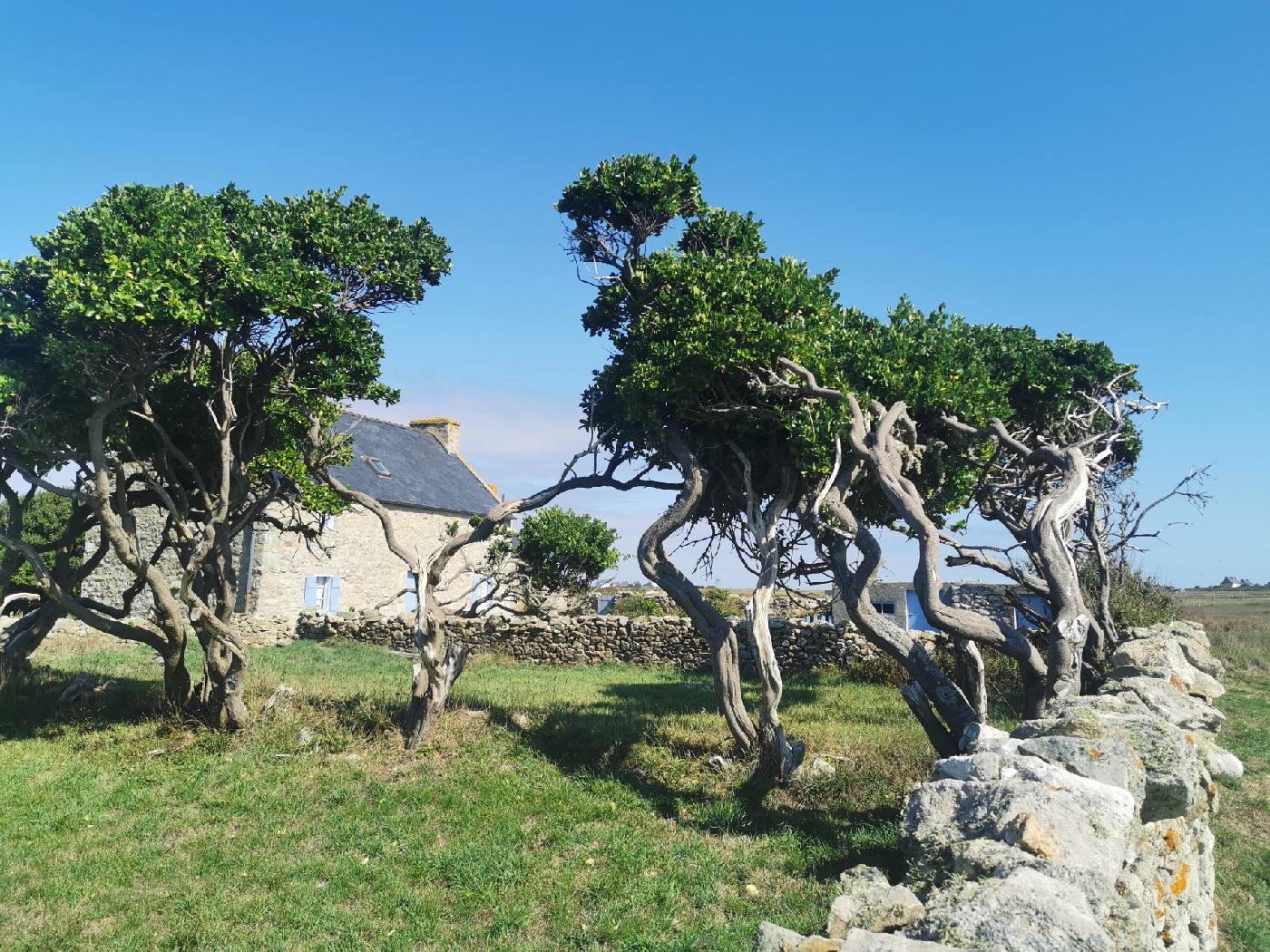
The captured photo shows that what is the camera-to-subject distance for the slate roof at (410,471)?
87.0 feet

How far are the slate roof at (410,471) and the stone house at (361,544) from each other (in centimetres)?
5

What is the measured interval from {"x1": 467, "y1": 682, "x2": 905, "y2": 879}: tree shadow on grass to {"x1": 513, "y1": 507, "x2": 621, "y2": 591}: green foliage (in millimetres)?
11552

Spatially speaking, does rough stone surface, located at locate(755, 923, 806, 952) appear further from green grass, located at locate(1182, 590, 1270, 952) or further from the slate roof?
the slate roof

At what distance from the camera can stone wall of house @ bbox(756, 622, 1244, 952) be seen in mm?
3010

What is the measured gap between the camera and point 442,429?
112 feet

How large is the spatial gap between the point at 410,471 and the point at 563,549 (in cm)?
851

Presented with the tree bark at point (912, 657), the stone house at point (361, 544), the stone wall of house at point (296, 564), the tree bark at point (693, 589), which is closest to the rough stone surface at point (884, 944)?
the tree bark at point (912, 657)

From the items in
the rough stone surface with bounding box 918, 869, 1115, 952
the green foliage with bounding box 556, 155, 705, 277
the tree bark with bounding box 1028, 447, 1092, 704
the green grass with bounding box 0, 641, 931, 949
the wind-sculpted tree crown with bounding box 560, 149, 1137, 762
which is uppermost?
the green foliage with bounding box 556, 155, 705, 277

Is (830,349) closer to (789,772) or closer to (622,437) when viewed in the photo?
(622,437)

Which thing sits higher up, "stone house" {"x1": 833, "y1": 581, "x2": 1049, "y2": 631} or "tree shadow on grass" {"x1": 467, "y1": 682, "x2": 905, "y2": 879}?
"stone house" {"x1": 833, "y1": 581, "x2": 1049, "y2": 631}

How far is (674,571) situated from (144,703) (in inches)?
317

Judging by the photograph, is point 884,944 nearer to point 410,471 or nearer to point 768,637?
point 768,637

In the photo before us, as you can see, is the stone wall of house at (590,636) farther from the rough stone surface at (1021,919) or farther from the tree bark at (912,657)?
the rough stone surface at (1021,919)

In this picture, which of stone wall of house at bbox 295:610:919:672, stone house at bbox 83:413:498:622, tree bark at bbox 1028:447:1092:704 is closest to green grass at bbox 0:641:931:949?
tree bark at bbox 1028:447:1092:704
